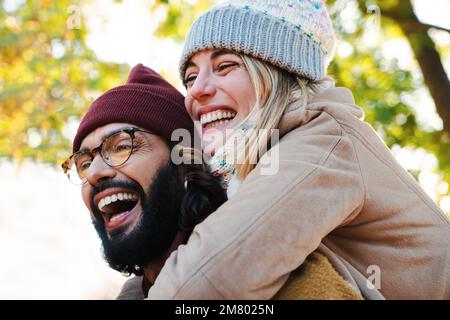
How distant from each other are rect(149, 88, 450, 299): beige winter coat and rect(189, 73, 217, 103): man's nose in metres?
0.37

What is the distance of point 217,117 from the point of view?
2.72 metres

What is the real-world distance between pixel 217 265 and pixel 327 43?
54.7 inches

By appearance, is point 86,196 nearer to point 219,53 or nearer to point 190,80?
point 190,80

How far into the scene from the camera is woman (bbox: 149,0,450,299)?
202cm

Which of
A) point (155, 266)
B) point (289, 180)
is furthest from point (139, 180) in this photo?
point (289, 180)

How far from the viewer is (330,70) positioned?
5781 millimetres

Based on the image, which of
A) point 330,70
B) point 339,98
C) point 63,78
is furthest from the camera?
point 63,78

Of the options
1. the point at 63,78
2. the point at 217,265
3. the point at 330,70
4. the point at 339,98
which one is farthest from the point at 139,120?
the point at 63,78

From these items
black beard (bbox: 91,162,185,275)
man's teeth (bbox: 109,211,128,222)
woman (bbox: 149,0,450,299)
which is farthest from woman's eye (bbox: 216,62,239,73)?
man's teeth (bbox: 109,211,128,222)

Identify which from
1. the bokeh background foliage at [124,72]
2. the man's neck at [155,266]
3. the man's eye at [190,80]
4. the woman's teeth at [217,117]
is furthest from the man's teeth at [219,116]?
the bokeh background foliage at [124,72]

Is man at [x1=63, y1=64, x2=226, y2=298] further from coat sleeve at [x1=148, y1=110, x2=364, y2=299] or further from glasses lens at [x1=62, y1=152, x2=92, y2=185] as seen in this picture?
coat sleeve at [x1=148, y1=110, x2=364, y2=299]

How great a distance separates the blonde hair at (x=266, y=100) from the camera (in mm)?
2461

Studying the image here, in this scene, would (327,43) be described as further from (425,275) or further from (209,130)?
(425,275)

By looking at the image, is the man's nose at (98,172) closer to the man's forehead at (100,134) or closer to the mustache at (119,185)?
the mustache at (119,185)
